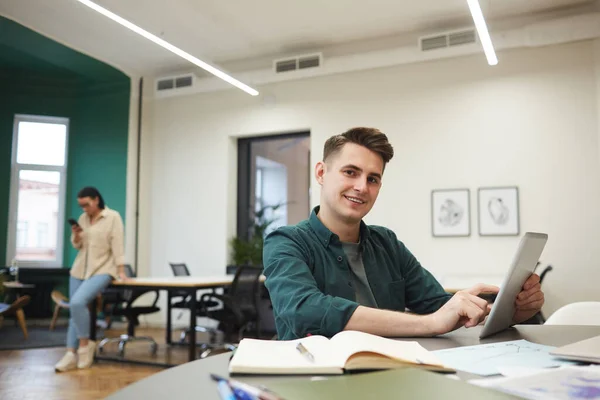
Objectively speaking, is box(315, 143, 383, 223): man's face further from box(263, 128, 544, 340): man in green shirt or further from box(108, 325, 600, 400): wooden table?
box(108, 325, 600, 400): wooden table

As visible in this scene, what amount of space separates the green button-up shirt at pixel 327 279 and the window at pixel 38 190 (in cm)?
764

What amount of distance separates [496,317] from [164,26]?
6.17 m

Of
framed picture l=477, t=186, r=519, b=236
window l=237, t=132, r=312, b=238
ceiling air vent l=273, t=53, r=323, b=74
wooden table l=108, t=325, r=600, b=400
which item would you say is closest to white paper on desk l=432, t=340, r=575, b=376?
wooden table l=108, t=325, r=600, b=400

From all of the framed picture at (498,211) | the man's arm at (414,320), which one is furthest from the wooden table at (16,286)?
the man's arm at (414,320)

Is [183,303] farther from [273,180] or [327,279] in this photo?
[327,279]

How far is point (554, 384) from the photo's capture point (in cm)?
73

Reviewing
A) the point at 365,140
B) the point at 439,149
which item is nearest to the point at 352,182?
the point at 365,140

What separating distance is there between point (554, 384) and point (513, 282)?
0.62 m

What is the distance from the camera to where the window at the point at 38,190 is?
26.7 ft

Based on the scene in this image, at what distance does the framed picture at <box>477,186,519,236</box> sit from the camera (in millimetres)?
5984

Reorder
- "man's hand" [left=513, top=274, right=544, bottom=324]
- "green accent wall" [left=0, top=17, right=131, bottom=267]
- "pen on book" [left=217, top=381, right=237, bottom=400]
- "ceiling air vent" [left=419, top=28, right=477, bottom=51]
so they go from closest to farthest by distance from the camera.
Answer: "pen on book" [left=217, top=381, right=237, bottom=400], "man's hand" [left=513, top=274, right=544, bottom=324], "ceiling air vent" [left=419, top=28, right=477, bottom=51], "green accent wall" [left=0, top=17, right=131, bottom=267]

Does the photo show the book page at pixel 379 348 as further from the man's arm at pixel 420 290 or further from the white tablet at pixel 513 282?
the man's arm at pixel 420 290

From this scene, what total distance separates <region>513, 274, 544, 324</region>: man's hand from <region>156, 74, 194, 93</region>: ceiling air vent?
7.11 m

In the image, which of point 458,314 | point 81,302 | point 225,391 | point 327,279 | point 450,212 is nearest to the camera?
point 225,391
